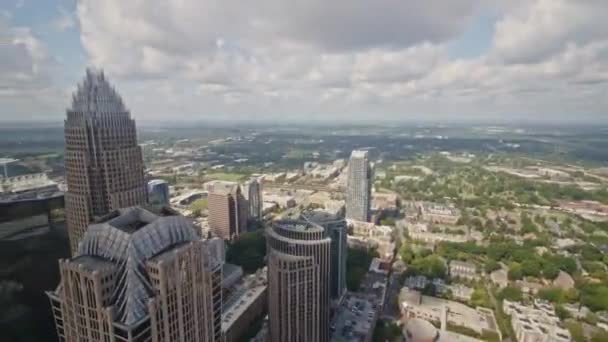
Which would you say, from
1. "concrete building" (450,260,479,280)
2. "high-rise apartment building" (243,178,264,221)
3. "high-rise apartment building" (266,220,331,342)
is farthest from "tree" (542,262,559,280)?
"high-rise apartment building" (243,178,264,221)

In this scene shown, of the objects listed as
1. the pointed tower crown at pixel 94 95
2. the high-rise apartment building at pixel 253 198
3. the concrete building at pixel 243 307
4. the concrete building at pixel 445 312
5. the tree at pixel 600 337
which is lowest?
the concrete building at pixel 445 312

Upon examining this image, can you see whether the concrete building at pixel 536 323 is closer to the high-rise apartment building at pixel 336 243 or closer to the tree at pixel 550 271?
the tree at pixel 550 271

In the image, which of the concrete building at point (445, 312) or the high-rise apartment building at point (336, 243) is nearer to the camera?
Answer: the concrete building at point (445, 312)

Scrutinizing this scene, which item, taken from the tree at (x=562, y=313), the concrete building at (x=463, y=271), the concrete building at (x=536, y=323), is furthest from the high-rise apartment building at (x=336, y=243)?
the tree at (x=562, y=313)

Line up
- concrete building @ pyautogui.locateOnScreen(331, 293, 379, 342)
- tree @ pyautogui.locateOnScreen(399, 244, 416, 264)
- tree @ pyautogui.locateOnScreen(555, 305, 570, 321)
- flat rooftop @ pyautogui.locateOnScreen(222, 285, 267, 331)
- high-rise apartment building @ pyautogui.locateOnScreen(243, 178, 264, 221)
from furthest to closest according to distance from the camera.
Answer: high-rise apartment building @ pyautogui.locateOnScreen(243, 178, 264, 221)
tree @ pyautogui.locateOnScreen(399, 244, 416, 264)
tree @ pyautogui.locateOnScreen(555, 305, 570, 321)
concrete building @ pyautogui.locateOnScreen(331, 293, 379, 342)
flat rooftop @ pyautogui.locateOnScreen(222, 285, 267, 331)

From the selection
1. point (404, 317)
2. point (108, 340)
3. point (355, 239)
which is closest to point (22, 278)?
point (108, 340)

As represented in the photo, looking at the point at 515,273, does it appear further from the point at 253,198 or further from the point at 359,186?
the point at 253,198

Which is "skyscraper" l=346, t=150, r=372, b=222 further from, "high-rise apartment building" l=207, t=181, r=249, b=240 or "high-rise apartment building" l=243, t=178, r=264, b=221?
"high-rise apartment building" l=207, t=181, r=249, b=240
